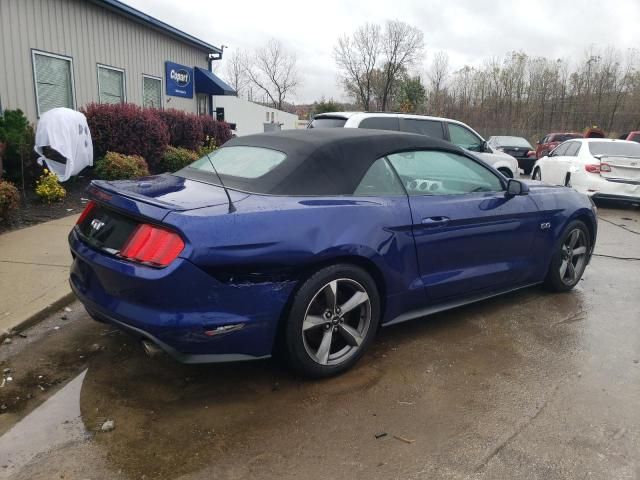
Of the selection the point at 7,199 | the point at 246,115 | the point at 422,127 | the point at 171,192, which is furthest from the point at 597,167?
the point at 246,115

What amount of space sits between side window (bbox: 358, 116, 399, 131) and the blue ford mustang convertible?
4463 millimetres

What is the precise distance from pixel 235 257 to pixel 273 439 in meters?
0.97

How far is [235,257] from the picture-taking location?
2801 mm

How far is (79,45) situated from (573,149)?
1106 cm

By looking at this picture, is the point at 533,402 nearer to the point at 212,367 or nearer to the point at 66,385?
the point at 212,367

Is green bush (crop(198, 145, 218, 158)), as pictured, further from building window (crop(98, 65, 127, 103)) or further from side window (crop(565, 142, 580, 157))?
side window (crop(565, 142, 580, 157))

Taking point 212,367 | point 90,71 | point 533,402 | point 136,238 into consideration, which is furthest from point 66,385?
point 90,71

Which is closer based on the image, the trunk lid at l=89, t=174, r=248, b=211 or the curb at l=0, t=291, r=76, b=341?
the trunk lid at l=89, t=174, r=248, b=211

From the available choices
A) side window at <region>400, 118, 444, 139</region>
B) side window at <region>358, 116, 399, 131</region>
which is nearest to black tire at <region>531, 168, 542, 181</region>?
→ side window at <region>400, 118, 444, 139</region>

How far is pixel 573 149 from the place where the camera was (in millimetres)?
11695

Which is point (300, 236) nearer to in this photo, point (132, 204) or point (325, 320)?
point (325, 320)

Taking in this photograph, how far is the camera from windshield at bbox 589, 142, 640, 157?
10.6m

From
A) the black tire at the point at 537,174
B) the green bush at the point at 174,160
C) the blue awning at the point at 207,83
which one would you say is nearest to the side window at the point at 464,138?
the black tire at the point at 537,174

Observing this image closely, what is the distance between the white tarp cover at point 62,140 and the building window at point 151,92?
5420mm
